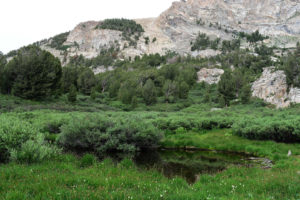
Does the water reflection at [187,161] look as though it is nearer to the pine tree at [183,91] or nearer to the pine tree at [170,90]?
the pine tree at [170,90]

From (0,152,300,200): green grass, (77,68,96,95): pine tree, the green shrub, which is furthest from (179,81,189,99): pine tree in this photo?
(0,152,300,200): green grass

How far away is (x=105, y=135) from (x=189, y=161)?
6.12 metres

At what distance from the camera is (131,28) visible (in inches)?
7343

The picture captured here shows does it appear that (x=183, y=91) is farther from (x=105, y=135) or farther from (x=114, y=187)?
(x=114, y=187)

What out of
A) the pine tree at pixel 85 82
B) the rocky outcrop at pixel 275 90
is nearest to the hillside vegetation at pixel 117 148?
the rocky outcrop at pixel 275 90

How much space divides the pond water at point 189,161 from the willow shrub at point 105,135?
1189 mm

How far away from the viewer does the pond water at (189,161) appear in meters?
13.2

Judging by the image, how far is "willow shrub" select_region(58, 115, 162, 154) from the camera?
16.9m

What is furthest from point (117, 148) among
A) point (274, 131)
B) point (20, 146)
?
point (274, 131)

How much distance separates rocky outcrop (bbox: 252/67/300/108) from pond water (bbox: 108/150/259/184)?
37623 millimetres

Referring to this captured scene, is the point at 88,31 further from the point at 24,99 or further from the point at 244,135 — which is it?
the point at 244,135

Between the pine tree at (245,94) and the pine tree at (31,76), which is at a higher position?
the pine tree at (31,76)

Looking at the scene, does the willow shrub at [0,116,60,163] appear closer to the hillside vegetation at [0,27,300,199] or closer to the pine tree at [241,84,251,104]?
the hillside vegetation at [0,27,300,199]

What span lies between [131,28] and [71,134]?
179152 millimetres
